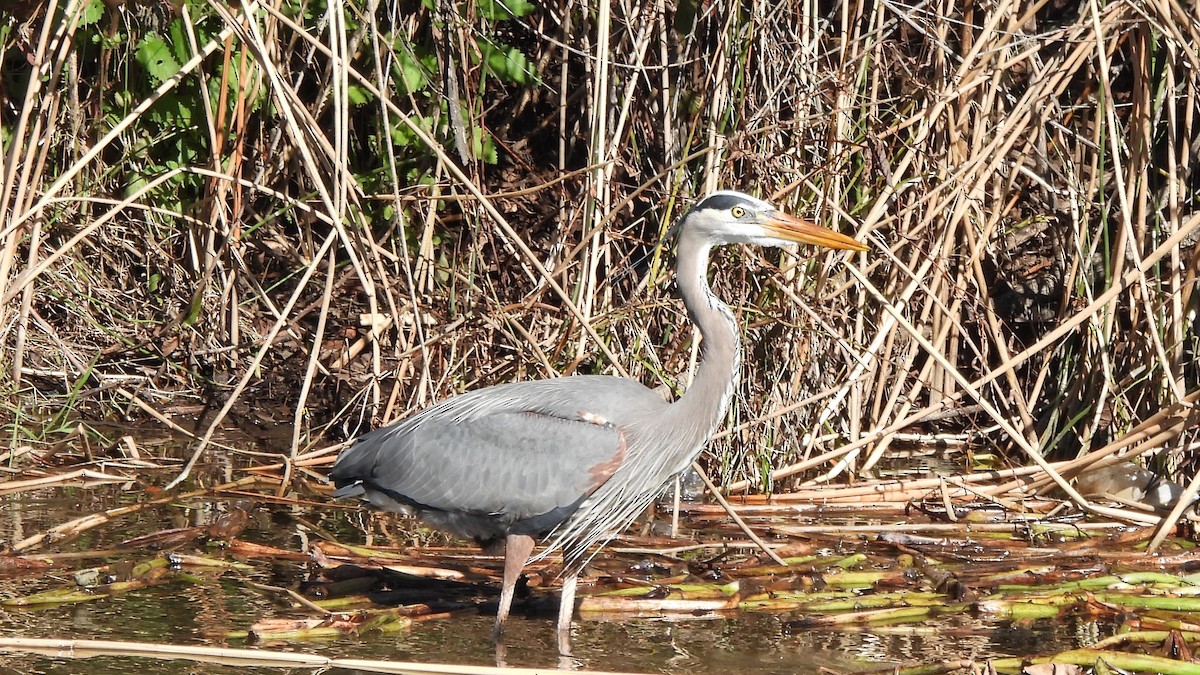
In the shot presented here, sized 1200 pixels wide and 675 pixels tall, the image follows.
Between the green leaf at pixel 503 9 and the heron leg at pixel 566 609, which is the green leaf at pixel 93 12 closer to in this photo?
the green leaf at pixel 503 9

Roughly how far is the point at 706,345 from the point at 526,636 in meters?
1.12

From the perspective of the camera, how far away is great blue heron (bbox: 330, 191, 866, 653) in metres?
4.50

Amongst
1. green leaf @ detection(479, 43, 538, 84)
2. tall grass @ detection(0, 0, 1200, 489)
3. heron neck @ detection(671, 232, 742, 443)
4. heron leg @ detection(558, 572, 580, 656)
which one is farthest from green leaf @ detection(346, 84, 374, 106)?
heron leg @ detection(558, 572, 580, 656)

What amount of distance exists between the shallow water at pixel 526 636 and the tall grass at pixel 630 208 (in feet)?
3.17

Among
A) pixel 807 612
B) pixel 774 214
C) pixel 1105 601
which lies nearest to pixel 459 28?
pixel 774 214

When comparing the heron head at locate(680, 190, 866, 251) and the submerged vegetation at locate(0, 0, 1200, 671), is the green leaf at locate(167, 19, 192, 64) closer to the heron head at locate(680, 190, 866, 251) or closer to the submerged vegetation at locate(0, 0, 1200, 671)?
the submerged vegetation at locate(0, 0, 1200, 671)

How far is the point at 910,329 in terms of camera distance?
4691mm

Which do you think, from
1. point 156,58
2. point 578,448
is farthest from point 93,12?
point 578,448

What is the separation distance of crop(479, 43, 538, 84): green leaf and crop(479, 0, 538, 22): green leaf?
0.17 metres

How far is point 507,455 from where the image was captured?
4.57 metres

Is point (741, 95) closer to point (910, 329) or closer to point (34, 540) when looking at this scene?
point (910, 329)

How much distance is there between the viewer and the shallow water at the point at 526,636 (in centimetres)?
404

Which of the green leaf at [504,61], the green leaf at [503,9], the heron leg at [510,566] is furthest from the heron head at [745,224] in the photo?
the green leaf at [504,61]

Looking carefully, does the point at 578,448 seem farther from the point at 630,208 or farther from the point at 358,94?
the point at 358,94
